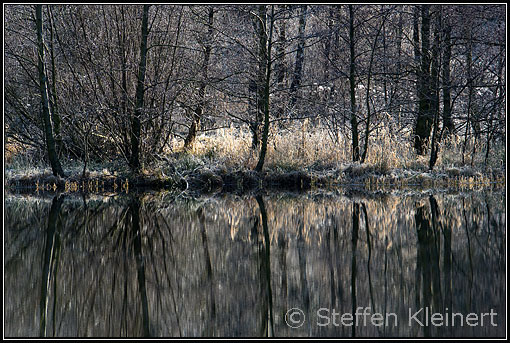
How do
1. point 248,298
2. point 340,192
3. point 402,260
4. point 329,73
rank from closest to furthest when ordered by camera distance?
point 248,298 → point 402,260 → point 340,192 → point 329,73

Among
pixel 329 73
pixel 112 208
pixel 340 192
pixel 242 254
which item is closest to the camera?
pixel 242 254

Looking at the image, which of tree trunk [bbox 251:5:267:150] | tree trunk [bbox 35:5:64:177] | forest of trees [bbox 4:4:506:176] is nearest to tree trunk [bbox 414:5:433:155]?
forest of trees [bbox 4:4:506:176]

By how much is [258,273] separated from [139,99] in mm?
7713

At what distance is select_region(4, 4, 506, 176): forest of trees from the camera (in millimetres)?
11359

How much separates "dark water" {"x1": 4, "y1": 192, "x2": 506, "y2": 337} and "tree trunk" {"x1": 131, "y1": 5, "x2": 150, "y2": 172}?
4262mm

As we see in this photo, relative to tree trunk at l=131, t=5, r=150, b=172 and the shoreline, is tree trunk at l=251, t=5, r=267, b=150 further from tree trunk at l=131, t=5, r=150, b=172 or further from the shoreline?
tree trunk at l=131, t=5, r=150, b=172

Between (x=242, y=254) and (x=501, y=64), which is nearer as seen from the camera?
(x=242, y=254)

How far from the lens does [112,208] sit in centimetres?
800

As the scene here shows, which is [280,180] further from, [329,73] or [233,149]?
[329,73]

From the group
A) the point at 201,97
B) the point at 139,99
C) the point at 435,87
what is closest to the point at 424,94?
the point at 435,87

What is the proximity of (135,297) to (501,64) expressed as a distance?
9.67 meters

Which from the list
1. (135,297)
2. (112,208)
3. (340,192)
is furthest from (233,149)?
(135,297)

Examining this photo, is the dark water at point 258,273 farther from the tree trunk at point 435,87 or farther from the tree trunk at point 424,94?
the tree trunk at point 424,94

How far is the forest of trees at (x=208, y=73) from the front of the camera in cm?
1136
